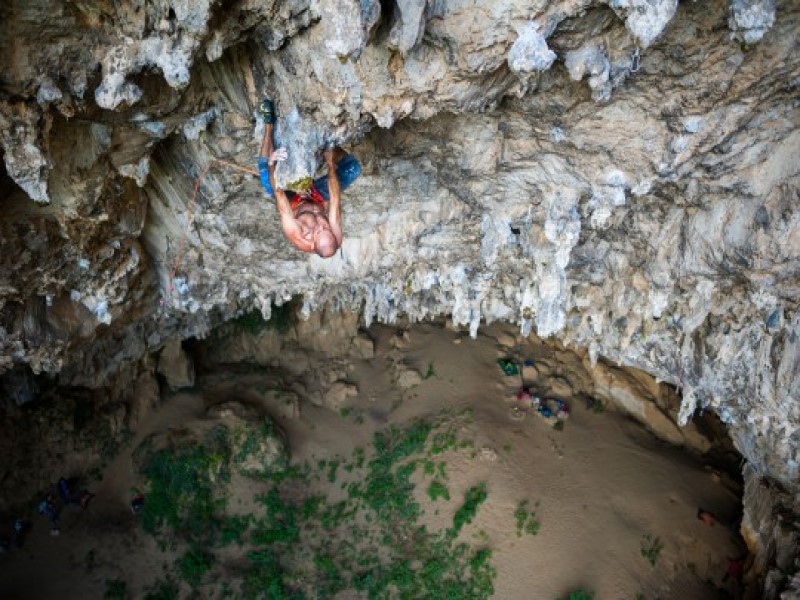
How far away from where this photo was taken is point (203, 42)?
6141 mm

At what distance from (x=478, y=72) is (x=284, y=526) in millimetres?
13217

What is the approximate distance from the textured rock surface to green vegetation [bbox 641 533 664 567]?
3.56 meters

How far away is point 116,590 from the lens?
14.6 metres

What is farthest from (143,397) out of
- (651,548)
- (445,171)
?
(651,548)

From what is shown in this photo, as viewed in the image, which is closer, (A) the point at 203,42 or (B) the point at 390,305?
(A) the point at 203,42

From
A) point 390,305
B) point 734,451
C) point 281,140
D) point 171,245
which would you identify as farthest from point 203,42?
point 734,451

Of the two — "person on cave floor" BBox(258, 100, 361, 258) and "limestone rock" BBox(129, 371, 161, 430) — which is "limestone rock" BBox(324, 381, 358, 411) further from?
"person on cave floor" BBox(258, 100, 361, 258)

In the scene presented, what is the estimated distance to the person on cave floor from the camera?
7.04 meters

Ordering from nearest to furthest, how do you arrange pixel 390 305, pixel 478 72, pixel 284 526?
pixel 478 72 < pixel 390 305 < pixel 284 526

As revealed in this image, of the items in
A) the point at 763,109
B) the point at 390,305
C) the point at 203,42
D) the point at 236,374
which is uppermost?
the point at 203,42

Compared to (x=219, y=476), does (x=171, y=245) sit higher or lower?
higher

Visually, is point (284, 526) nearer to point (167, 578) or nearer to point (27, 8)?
point (167, 578)

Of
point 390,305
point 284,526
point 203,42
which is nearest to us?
point 203,42

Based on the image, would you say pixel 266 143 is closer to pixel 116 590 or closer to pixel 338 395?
pixel 338 395
